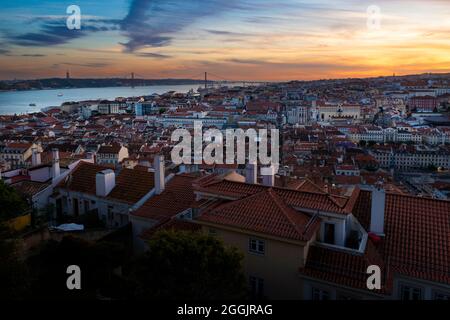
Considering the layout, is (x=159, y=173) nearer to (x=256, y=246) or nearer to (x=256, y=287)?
(x=256, y=246)

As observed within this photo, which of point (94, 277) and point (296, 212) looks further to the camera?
point (296, 212)

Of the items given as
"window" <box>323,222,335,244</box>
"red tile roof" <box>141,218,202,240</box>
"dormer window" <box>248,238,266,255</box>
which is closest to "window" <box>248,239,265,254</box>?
"dormer window" <box>248,238,266,255</box>

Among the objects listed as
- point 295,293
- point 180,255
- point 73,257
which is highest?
point 180,255

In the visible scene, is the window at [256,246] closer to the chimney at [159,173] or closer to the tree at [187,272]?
the tree at [187,272]

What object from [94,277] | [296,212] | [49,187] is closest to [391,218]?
[296,212]

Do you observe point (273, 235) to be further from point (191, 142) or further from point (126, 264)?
point (191, 142)

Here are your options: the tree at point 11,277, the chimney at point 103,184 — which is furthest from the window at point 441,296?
the chimney at point 103,184

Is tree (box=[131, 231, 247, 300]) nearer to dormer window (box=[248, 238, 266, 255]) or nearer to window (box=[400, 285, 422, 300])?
dormer window (box=[248, 238, 266, 255])
